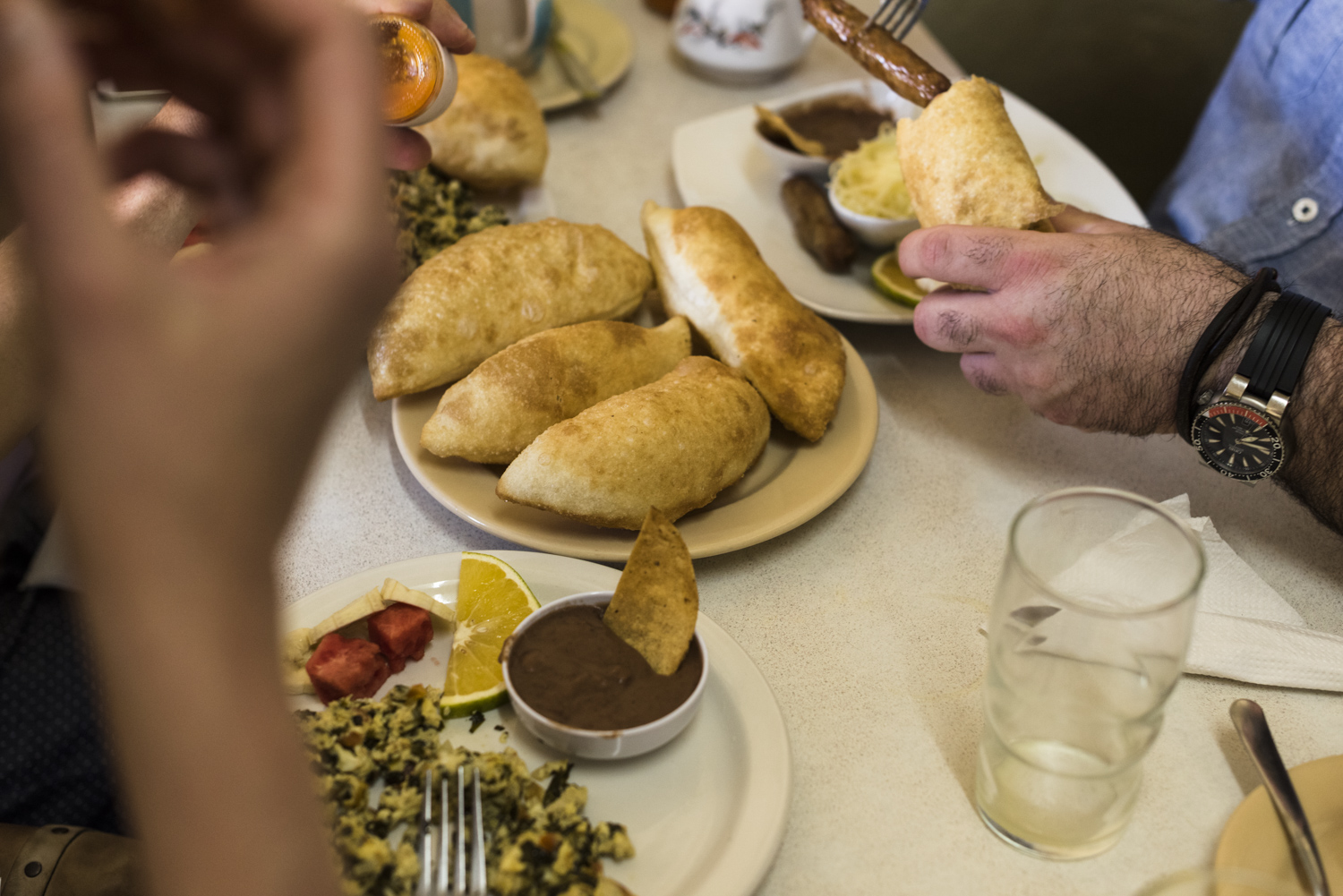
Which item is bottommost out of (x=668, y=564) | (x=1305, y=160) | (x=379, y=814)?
(x=379, y=814)

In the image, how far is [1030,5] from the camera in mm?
2832

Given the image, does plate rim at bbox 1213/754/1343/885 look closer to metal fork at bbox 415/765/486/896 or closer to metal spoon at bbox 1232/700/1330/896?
metal spoon at bbox 1232/700/1330/896

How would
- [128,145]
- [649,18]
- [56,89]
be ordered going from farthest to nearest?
[649,18]
[128,145]
[56,89]

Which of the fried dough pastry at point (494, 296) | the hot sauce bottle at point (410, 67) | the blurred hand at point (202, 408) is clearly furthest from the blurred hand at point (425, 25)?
the blurred hand at point (202, 408)

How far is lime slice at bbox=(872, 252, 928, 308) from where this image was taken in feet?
4.75

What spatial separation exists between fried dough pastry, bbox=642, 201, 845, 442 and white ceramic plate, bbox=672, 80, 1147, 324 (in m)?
0.15

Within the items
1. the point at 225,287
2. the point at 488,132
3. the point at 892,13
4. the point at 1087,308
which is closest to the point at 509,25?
the point at 488,132

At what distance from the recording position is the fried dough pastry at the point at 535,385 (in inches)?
43.3

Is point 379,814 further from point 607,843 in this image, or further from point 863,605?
point 863,605

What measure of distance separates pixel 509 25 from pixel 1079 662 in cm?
160

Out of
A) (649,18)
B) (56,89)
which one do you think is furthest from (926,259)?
(649,18)

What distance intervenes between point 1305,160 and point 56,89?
5.72 feet

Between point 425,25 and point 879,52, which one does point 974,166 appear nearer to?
point 879,52

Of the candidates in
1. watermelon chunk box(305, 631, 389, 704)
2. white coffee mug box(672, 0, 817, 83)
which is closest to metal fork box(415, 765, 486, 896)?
watermelon chunk box(305, 631, 389, 704)
